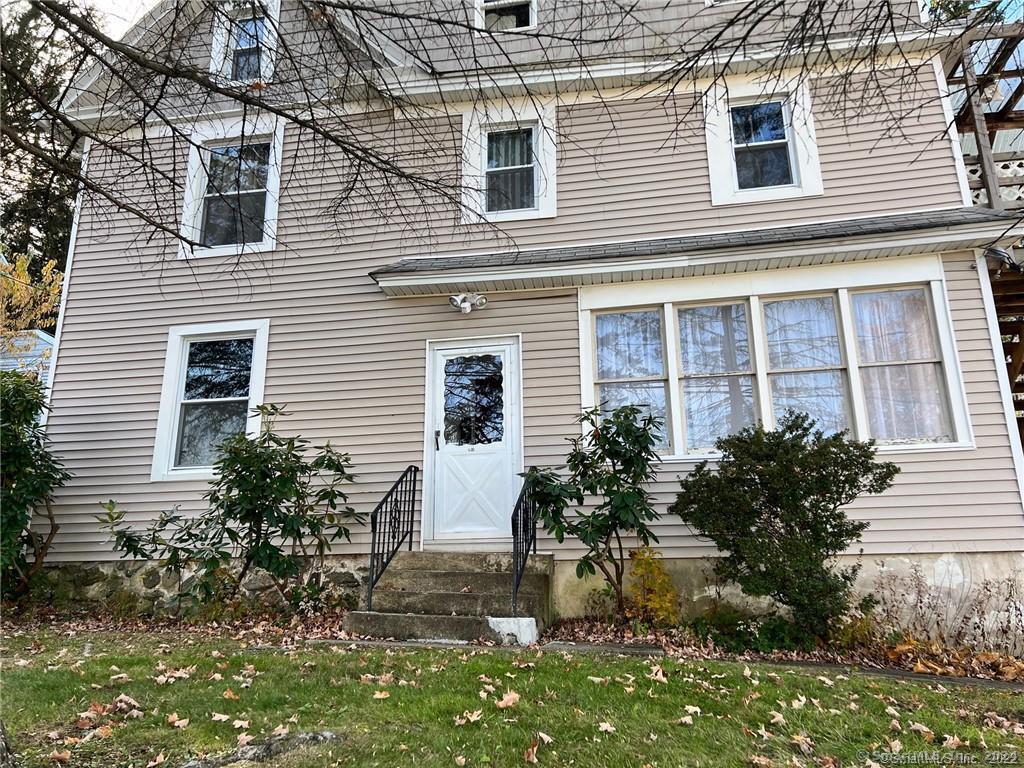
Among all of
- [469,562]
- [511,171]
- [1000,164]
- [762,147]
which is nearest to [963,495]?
[1000,164]

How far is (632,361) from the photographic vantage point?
6.73 metres

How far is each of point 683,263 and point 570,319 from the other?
1334mm

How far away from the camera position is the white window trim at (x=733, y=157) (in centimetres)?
674

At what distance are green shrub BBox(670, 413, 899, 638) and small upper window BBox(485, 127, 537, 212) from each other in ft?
13.2

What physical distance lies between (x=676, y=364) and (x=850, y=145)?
10.3ft

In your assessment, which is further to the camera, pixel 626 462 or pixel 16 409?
pixel 16 409

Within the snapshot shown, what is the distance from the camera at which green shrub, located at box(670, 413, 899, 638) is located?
4828 mm

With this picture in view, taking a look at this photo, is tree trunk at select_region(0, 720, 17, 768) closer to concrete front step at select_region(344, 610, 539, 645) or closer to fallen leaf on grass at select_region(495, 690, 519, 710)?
fallen leaf on grass at select_region(495, 690, 519, 710)

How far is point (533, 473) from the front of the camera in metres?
5.65

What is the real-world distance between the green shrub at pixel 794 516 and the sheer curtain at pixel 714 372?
113 cm

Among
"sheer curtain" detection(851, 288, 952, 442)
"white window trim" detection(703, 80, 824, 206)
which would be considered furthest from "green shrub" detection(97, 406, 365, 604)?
"sheer curtain" detection(851, 288, 952, 442)

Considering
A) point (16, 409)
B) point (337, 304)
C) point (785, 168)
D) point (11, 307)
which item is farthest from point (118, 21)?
point (11, 307)

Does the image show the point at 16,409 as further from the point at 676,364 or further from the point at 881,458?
the point at 881,458

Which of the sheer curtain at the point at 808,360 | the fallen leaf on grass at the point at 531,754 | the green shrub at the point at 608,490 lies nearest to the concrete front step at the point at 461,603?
the green shrub at the point at 608,490
